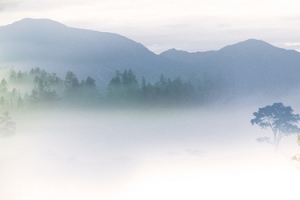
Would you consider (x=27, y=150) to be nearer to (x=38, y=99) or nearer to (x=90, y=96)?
(x=38, y=99)

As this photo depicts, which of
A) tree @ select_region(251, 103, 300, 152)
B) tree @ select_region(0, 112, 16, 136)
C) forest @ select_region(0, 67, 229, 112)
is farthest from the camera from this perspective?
tree @ select_region(0, 112, 16, 136)

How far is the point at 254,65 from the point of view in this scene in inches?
130

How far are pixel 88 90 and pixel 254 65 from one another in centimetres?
124

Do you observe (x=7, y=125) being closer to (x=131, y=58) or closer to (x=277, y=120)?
(x=131, y=58)

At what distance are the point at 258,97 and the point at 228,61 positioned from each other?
13.2 inches

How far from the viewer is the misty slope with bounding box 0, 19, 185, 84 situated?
3467 millimetres

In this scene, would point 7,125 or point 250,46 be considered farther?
point 7,125

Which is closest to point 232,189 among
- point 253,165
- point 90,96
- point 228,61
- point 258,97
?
point 253,165

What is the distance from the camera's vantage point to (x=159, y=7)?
11.2ft

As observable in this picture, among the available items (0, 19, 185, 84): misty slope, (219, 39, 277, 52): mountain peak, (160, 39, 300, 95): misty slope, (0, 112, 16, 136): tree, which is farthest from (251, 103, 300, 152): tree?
(0, 112, 16, 136): tree

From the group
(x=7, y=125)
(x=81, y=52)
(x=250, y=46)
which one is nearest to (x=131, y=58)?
(x=81, y=52)

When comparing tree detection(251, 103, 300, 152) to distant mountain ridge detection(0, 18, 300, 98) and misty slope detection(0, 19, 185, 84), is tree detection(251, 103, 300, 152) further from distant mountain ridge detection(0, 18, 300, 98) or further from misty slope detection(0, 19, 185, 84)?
misty slope detection(0, 19, 185, 84)

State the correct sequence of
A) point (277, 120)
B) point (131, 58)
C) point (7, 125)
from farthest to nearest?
point (7, 125), point (131, 58), point (277, 120)

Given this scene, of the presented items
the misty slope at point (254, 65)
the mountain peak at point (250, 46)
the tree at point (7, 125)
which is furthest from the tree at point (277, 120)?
the tree at point (7, 125)
